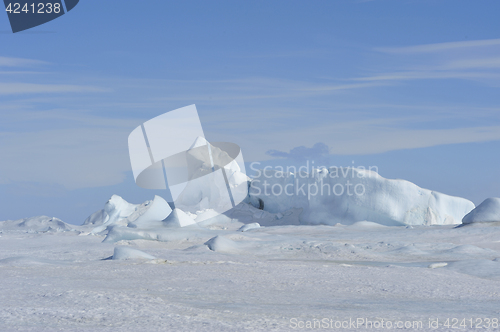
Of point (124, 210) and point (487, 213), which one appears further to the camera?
point (124, 210)

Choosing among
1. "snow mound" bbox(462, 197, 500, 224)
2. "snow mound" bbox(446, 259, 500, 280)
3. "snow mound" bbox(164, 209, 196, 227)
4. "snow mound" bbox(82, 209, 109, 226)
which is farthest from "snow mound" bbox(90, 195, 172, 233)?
"snow mound" bbox(446, 259, 500, 280)

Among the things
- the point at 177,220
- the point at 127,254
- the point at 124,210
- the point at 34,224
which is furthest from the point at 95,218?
the point at 127,254

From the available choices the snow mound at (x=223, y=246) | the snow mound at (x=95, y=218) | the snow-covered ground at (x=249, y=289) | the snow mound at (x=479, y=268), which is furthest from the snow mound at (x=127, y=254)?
the snow mound at (x=95, y=218)

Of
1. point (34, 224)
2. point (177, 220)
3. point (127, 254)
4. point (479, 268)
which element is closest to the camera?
point (479, 268)

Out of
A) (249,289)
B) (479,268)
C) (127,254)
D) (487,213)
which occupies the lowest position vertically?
(487,213)

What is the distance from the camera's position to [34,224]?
2278 centimetres

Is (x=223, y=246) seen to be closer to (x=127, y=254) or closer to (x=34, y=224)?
(x=127, y=254)

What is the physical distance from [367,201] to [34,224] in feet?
50.0

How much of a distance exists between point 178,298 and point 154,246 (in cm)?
625

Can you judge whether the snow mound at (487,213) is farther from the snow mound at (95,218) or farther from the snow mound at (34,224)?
the snow mound at (95,218)

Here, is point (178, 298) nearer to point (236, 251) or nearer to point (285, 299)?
point (285, 299)

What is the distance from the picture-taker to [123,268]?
6.47 m

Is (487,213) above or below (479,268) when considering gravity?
below

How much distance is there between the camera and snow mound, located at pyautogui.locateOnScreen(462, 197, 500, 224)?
12492 mm
